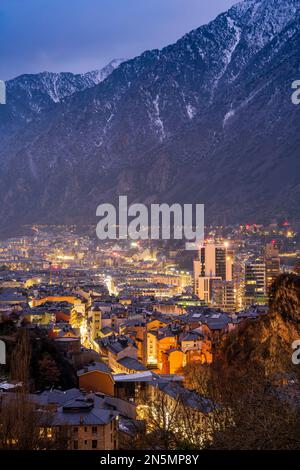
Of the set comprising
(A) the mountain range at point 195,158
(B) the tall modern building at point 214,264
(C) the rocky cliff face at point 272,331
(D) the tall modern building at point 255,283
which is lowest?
(C) the rocky cliff face at point 272,331

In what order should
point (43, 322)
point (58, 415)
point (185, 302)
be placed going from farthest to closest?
point (185, 302) → point (43, 322) → point (58, 415)

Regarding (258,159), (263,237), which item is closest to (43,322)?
(263,237)

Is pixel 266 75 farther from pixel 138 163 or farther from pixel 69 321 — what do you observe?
pixel 69 321

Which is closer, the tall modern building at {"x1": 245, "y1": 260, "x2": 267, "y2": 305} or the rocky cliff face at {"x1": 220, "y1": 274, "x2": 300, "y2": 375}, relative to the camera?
the rocky cliff face at {"x1": 220, "y1": 274, "x2": 300, "y2": 375}

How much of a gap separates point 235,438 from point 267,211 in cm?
9784

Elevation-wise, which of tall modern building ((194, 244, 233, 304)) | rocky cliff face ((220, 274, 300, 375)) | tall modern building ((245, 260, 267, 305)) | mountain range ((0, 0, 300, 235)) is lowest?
rocky cliff face ((220, 274, 300, 375))

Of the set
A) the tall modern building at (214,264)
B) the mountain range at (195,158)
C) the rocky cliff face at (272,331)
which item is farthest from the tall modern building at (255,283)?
the mountain range at (195,158)

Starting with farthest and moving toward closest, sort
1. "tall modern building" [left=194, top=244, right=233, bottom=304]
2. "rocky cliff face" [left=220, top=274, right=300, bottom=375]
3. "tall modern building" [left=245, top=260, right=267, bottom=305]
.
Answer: "tall modern building" [left=194, top=244, right=233, bottom=304]
"tall modern building" [left=245, top=260, right=267, bottom=305]
"rocky cliff face" [left=220, top=274, right=300, bottom=375]

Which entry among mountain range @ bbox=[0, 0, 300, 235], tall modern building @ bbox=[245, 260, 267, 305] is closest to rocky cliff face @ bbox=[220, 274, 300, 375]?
tall modern building @ bbox=[245, 260, 267, 305]

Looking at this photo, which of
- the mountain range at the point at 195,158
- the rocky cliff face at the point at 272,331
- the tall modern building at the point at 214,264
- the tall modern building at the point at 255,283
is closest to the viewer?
the rocky cliff face at the point at 272,331

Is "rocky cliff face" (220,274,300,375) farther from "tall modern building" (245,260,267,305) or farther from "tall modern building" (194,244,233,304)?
"tall modern building" (194,244,233,304)

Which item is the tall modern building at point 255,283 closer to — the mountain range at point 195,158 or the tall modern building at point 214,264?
the tall modern building at point 214,264

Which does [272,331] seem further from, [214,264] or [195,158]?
[195,158]

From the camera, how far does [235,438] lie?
9.70 meters
